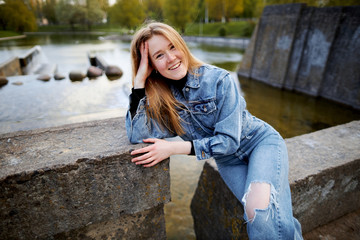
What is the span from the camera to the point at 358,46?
7074 mm

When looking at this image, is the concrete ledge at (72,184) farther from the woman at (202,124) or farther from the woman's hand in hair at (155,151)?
the woman at (202,124)

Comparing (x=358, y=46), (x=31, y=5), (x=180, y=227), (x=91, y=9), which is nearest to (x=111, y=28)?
(x=91, y=9)

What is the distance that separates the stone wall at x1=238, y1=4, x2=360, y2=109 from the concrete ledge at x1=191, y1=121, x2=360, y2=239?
21.3ft

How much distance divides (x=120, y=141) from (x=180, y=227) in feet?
6.34

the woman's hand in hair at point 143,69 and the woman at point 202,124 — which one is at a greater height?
the woman's hand in hair at point 143,69

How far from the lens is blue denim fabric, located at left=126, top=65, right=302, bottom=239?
1426mm

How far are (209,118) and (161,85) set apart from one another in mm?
517

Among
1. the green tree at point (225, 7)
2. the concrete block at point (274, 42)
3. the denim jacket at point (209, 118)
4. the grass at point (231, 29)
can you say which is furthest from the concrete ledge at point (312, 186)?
the green tree at point (225, 7)

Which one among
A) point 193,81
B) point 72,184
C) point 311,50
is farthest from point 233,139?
point 311,50

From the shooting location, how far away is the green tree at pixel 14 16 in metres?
4.16

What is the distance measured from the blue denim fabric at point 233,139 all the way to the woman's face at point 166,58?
0.37 feet

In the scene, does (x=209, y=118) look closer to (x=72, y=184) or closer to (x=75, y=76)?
(x=72, y=184)

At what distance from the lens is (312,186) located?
193 centimetres

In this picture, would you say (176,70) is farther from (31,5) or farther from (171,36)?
(31,5)
